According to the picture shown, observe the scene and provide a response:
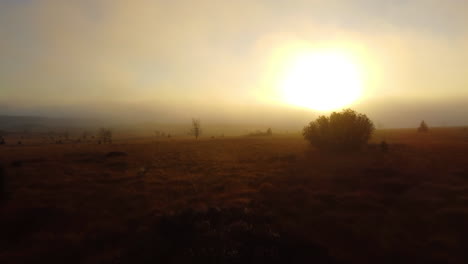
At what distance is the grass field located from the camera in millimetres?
13773

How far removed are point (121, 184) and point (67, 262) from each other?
608 inches

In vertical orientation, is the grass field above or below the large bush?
below

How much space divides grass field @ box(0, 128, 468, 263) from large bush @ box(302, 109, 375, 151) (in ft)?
38.4

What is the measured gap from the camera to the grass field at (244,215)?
13.8m

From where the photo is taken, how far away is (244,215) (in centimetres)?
1794

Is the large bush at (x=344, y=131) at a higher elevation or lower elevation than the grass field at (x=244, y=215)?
higher

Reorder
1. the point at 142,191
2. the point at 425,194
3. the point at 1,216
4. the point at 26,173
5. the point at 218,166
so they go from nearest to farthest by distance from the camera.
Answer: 1. the point at 1,216
2. the point at 425,194
3. the point at 142,191
4. the point at 26,173
5. the point at 218,166

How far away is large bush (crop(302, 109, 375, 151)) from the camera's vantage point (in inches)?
1806

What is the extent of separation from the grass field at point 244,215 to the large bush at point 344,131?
11.7 meters

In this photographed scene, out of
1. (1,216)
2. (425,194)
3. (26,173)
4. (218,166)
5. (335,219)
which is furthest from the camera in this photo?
(218,166)

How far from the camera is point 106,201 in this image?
2294 centimetres

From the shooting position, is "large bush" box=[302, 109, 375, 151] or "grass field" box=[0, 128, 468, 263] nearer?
"grass field" box=[0, 128, 468, 263]

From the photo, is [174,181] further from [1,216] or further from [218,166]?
[1,216]

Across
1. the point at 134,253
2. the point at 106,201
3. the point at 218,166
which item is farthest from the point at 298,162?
the point at 134,253
